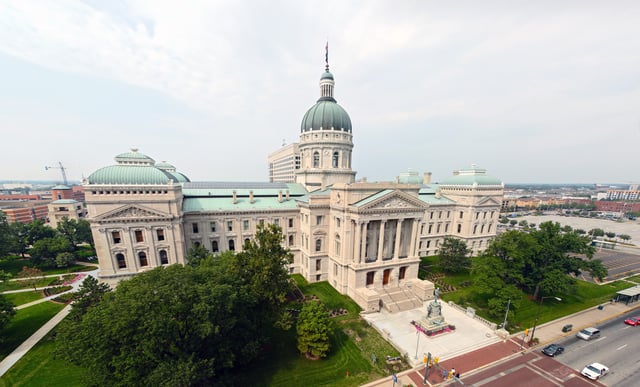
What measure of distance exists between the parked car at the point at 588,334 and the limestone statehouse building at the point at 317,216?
19599 mm

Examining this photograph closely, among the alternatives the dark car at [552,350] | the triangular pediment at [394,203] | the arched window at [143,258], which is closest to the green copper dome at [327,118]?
the triangular pediment at [394,203]

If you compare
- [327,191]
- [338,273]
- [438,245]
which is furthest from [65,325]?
[438,245]

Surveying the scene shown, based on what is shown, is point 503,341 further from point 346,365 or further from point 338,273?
point 338,273

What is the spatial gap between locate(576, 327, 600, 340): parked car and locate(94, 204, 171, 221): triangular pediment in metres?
66.0

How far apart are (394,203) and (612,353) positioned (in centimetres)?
3316

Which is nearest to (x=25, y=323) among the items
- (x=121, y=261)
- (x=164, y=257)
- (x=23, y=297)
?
(x=23, y=297)

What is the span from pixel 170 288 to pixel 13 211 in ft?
503

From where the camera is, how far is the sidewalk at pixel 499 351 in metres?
26.2

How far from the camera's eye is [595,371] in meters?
26.3

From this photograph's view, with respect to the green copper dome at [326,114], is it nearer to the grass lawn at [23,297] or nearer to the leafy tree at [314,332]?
the leafy tree at [314,332]

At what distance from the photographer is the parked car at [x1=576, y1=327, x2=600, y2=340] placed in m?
32.4

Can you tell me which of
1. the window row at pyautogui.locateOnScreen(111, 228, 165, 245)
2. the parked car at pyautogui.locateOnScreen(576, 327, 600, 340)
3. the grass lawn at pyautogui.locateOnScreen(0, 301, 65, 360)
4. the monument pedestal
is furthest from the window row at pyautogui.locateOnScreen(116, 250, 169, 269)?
the parked car at pyautogui.locateOnScreen(576, 327, 600, 340)

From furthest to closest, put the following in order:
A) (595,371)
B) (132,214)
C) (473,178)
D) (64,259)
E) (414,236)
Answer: (473,178)
(64,259)
(414,236)
(132,214)
(595,371)

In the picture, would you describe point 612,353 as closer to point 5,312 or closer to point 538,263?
point 538,263
